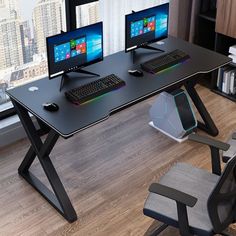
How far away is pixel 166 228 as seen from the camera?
3.18 metres

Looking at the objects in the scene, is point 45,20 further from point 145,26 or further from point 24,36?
point 145,26

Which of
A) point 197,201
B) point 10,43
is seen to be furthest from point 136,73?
point 197,201

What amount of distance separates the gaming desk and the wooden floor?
0.12 m

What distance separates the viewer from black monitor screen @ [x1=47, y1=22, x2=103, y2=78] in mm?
3322

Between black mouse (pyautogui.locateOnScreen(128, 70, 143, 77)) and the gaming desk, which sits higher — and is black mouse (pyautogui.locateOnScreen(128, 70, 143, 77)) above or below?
above

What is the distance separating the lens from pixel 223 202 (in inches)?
100

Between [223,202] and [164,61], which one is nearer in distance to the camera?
[223,202]

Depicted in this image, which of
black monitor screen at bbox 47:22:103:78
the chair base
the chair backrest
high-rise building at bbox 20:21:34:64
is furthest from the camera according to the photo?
high-rise building at bbox 20:21:34:64

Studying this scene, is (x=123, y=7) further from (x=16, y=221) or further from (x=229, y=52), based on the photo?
(x=16, y=221)

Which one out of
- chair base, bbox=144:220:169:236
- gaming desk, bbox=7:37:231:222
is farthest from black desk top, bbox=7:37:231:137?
→ chair base, bbox=144:220:169:236

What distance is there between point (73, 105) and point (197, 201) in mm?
1074

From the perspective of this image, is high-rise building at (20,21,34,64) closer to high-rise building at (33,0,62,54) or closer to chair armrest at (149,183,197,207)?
high-rise building at (33,0,62,54)

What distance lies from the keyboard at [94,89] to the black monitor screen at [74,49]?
197mm

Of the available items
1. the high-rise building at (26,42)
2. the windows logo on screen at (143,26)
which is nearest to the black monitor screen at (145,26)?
the windows logo on screen at (143,26)
